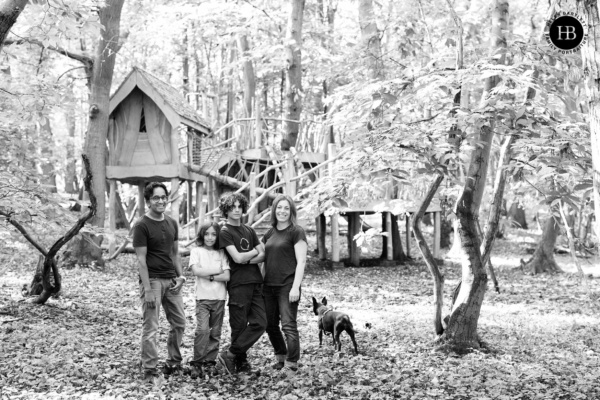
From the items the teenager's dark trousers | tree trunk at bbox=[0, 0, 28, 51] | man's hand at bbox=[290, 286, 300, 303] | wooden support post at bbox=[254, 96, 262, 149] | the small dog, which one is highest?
wooden support post at bbox=[254, 96, 262, 149]

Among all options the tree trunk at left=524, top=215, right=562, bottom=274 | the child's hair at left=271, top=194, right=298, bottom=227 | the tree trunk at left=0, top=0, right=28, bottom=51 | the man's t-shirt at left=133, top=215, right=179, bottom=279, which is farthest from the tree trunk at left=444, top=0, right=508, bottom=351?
the tree trunk at left=524, top=215, right=562, bottom=274

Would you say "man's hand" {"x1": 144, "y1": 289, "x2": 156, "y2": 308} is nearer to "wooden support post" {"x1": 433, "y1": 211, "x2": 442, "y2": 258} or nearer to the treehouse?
the treehouse

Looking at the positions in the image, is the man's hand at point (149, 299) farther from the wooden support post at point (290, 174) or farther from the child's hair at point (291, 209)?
the wooden support post at point (290, 174)

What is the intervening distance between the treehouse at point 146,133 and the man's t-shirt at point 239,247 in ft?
30.7

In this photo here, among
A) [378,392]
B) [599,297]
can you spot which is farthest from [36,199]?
[599,297]

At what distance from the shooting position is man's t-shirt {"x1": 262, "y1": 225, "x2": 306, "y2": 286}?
648 cm

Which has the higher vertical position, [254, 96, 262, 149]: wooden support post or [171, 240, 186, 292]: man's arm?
[254, 96, 262, 149]: wooden support post

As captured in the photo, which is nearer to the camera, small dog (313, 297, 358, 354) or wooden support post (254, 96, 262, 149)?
small dog (313, 297, 358, 354)

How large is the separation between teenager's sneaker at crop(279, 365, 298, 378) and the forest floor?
0.34 ft

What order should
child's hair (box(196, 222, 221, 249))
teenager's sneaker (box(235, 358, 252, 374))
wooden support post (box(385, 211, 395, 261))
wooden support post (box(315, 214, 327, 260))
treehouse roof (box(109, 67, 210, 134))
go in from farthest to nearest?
wooden support post (box(385, 211, 395, 261)) → wooden support post (box(315, 214, 327, 260)) → treehouse roof (box(109, 67, 210, 134)) → teenager's sneaker (box(235, 358, 252, 374)) → child's hair (box(196, 222, 221, 249))

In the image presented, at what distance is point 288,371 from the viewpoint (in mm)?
6492

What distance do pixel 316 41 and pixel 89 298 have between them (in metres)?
14.1

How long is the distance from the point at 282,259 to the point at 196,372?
146 centimetres

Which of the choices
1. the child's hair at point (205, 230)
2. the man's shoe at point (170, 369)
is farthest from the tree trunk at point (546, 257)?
the man's shoe at point (170, 369)
